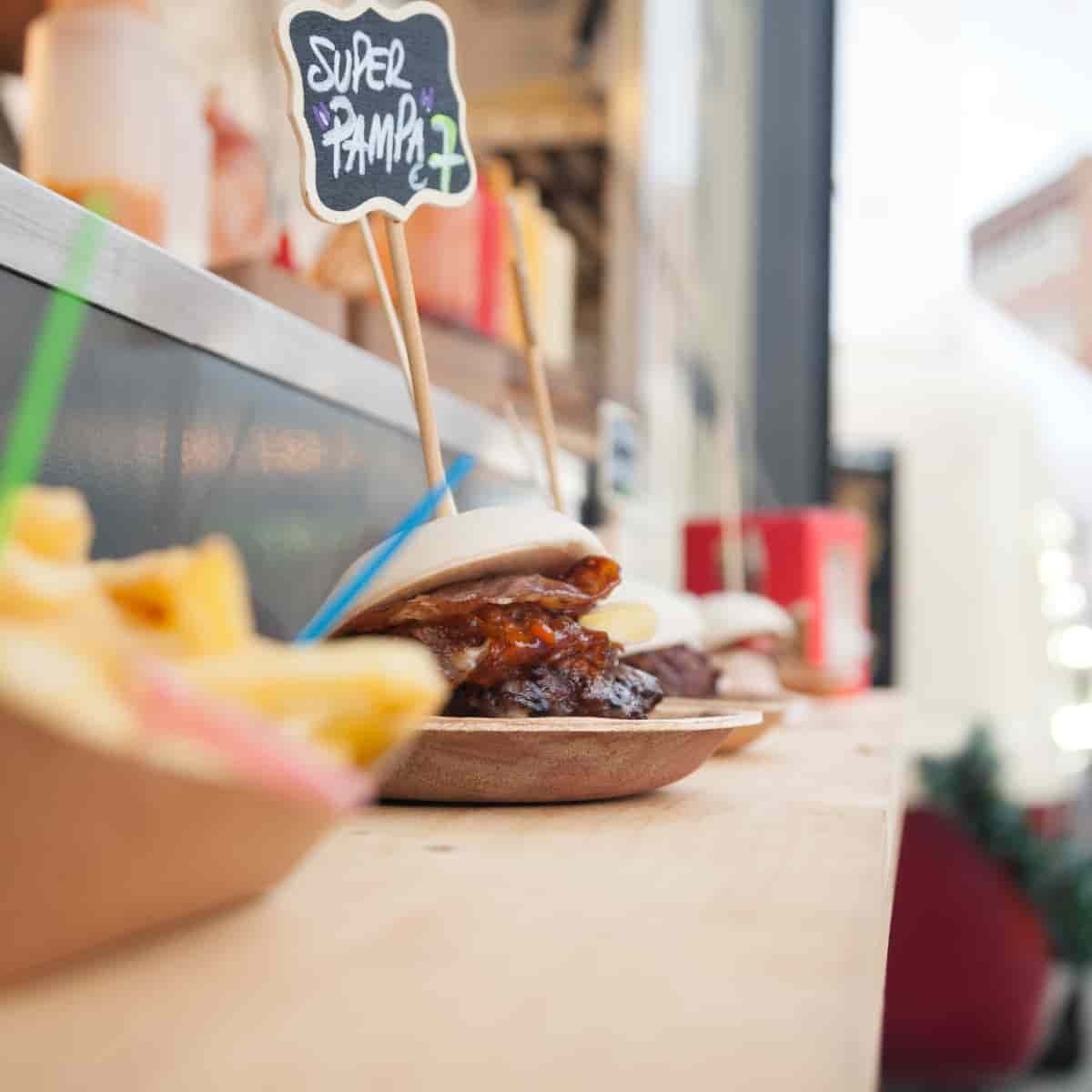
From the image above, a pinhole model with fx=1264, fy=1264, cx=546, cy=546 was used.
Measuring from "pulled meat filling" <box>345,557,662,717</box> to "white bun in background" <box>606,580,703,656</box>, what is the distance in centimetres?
23

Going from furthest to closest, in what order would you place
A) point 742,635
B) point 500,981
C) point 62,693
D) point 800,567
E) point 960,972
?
1. point 960,972
2. point 800,567
3. point 742,635
4. point 500,981
5. point 62,693

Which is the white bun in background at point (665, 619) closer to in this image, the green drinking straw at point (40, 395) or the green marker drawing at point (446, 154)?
the green marker drawing at point (446, 154)

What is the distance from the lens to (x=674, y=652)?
1135 mm

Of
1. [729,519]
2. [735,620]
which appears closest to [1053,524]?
[729,519]

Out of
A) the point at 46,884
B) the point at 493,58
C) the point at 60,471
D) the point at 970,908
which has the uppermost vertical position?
the point at 493,58

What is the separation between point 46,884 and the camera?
334mm

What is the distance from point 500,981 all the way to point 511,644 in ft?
1.29

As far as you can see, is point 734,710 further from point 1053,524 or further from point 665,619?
point 1053,524

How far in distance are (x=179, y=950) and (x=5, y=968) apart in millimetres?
56

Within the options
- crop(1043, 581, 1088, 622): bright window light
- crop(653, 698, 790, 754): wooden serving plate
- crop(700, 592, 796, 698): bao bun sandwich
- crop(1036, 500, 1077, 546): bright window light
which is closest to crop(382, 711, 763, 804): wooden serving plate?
crop(653, 698, 790, 754): wooden serving plate

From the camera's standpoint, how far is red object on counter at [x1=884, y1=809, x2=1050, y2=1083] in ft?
9.57

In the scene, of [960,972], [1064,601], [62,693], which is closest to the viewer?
[62,693]

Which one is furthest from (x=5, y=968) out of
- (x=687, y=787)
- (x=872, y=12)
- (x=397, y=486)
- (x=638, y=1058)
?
(x=872, y=12)

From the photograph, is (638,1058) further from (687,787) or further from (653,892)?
(687,787)
